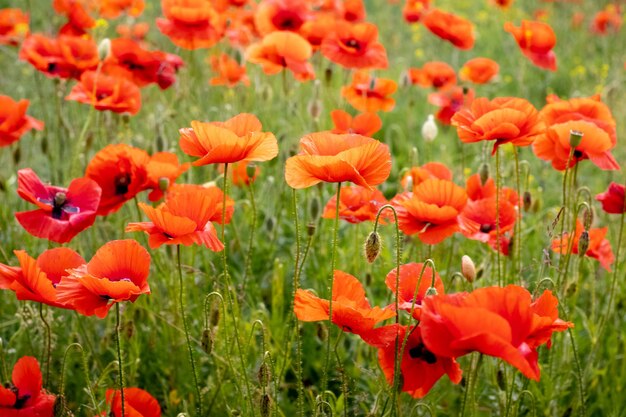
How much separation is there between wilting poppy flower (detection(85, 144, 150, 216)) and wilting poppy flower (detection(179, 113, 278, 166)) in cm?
45

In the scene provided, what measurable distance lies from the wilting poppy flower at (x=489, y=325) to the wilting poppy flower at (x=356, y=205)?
0.80 metres

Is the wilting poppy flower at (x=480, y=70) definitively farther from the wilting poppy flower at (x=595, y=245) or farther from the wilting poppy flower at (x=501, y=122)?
the wilting poppy flower at (x=501, y=122)

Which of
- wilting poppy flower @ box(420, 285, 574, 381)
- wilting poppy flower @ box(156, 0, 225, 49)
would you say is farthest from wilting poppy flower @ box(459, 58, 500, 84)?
wilting poppy flower @ box(420, 285, 574, 381)

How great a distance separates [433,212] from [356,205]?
1.10ft

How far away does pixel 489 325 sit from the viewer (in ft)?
4.15

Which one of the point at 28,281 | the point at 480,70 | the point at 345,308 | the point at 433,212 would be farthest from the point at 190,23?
the point at 345,308

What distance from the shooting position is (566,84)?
6.08 m

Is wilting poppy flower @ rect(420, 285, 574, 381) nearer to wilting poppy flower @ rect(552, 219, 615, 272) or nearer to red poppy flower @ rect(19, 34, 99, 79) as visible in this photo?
wilting poppy flower @ rect(552, 219, 615, 272)

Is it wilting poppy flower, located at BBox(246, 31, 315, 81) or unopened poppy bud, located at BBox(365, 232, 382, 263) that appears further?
wilting poppy flower, located at BBox(246, 31, 315, 81)

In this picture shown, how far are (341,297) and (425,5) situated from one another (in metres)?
3.12

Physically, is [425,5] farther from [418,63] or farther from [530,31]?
[418,63]

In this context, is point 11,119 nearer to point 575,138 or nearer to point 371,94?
point 371,94

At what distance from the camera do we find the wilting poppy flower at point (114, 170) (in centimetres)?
225

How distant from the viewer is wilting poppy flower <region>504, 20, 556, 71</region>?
9.53 ft
